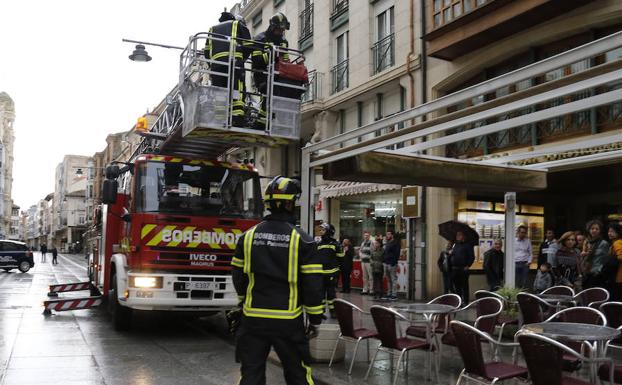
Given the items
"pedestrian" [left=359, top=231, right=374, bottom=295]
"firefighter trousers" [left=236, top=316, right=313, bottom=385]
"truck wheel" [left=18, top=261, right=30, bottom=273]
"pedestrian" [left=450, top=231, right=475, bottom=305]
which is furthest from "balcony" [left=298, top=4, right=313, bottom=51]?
"firefighter trousers" [left=236, top=316, right=313, bottom=385]

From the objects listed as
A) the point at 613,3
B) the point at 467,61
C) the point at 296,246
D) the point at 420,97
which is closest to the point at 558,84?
the point at 296,246

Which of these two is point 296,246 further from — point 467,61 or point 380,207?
point 380,207

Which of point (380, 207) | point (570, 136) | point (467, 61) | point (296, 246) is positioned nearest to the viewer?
point (296, 246)

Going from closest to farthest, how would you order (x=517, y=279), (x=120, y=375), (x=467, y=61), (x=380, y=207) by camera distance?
(x=120, y=375) < (x=517, y=279) < (x=467, y=61) < (x=380, y=207)

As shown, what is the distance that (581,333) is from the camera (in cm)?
496

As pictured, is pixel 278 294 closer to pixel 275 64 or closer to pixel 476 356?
pixel 476 356

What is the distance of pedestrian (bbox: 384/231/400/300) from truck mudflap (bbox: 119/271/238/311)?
686cm

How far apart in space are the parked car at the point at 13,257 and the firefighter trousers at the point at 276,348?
30.1m

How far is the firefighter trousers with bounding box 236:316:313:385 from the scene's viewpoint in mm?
3941

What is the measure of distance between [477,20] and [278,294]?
11.3 meters

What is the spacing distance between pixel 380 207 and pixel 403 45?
508 centimetres

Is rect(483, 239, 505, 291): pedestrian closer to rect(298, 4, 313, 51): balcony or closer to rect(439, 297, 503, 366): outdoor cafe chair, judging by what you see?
rect(439, 297, 503, 366): outdoor cafe chair

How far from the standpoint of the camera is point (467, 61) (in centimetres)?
1469

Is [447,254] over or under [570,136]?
under
